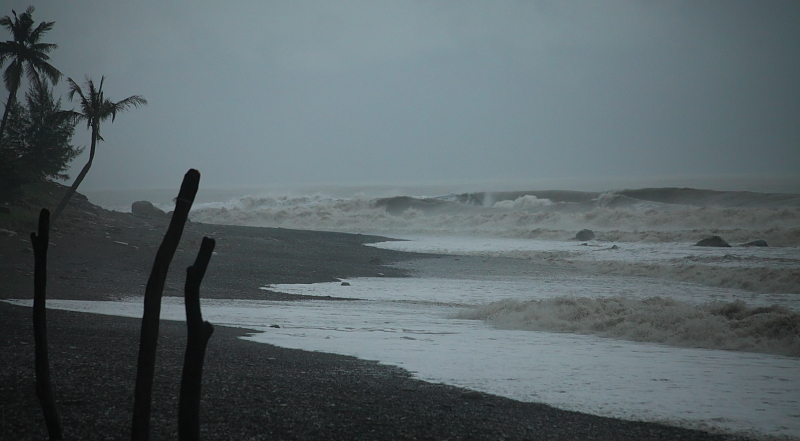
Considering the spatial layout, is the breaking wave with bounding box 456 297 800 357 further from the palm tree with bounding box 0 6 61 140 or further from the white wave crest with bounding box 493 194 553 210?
the white wave crest with bounding box 493 194 553 210

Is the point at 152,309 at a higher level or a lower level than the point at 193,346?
higher

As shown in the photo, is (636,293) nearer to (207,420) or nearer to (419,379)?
(419,379)

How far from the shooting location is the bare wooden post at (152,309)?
287 centimetres

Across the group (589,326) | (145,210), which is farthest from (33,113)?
(589,326)

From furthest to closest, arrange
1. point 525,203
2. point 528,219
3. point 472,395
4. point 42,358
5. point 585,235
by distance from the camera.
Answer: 1. point 525,203
2. point 528,219
3. point 585,235
4. point 472,395
5. point 42,358

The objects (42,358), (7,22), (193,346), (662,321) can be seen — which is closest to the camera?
(193,346)

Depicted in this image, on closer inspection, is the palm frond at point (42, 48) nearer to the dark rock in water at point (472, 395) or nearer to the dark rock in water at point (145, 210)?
the dark rock in water at point (145, 210)

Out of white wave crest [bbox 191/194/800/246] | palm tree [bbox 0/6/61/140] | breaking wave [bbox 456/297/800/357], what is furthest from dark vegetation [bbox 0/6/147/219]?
white wave crest [bbox 191/194/800/246]

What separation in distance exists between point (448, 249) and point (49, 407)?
86.1 ft

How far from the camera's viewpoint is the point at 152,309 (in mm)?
2938

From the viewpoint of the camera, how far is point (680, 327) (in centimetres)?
915

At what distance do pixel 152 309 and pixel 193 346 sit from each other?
319mm

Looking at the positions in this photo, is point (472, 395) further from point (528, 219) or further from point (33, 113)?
point (528, 219)

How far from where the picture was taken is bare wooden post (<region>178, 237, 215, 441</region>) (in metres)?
2.75
